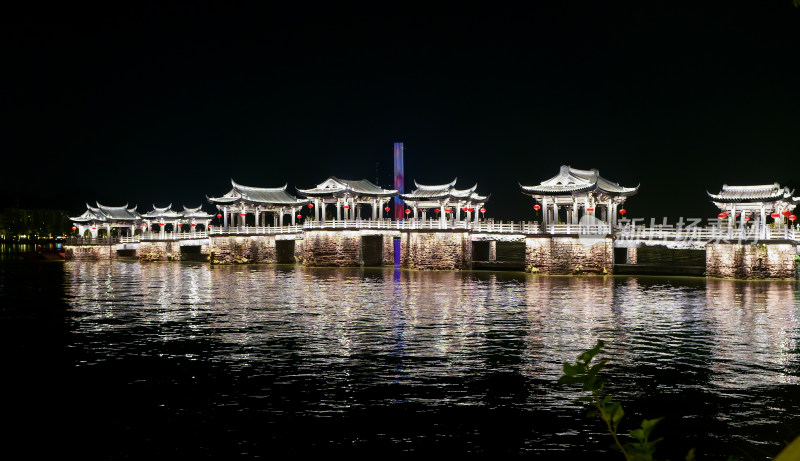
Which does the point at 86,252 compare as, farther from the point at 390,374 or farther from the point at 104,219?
the point at 390,374

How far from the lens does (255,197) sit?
60156 mm

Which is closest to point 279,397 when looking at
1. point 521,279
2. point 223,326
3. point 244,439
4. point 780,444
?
point 244,439

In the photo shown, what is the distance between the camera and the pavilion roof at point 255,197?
193ft

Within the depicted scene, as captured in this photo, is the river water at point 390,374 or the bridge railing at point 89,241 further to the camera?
the bridge railing at point 89,241

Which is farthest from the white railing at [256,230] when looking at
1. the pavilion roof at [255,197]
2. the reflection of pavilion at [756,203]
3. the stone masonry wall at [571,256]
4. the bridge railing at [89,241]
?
the reflection of pavilion at [756,203]

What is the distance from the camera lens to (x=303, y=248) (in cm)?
5656

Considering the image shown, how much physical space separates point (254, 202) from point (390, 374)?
45814mm

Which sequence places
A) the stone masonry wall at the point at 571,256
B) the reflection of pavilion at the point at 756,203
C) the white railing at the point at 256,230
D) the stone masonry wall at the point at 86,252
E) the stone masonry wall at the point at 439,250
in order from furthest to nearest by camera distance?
1. the stone masonry wall at the point at 86,252
2. the white railing at the point at 256,230
3. the stone masonry wall at the point at 439,250
4. the stone masonry wall at the point at 571,256
5. the reflection of pavilion at the point at 756,203

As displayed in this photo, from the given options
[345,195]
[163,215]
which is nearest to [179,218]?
[163,215]

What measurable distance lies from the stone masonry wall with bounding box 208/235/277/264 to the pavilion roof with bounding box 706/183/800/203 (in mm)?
32559

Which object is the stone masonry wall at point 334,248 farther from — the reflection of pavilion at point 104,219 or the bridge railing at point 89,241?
the reflection of pavilion at point 104,219

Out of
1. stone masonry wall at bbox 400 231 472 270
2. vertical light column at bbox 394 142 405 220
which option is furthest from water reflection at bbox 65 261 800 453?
vertical light column at bbox 394 142 405 220

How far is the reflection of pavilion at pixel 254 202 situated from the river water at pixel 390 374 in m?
28.8

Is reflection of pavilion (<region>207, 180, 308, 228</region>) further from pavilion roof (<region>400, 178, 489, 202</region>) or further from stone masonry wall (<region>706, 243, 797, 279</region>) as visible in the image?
stone masonry wall (<region>706, 243, 797, 279</region>)
